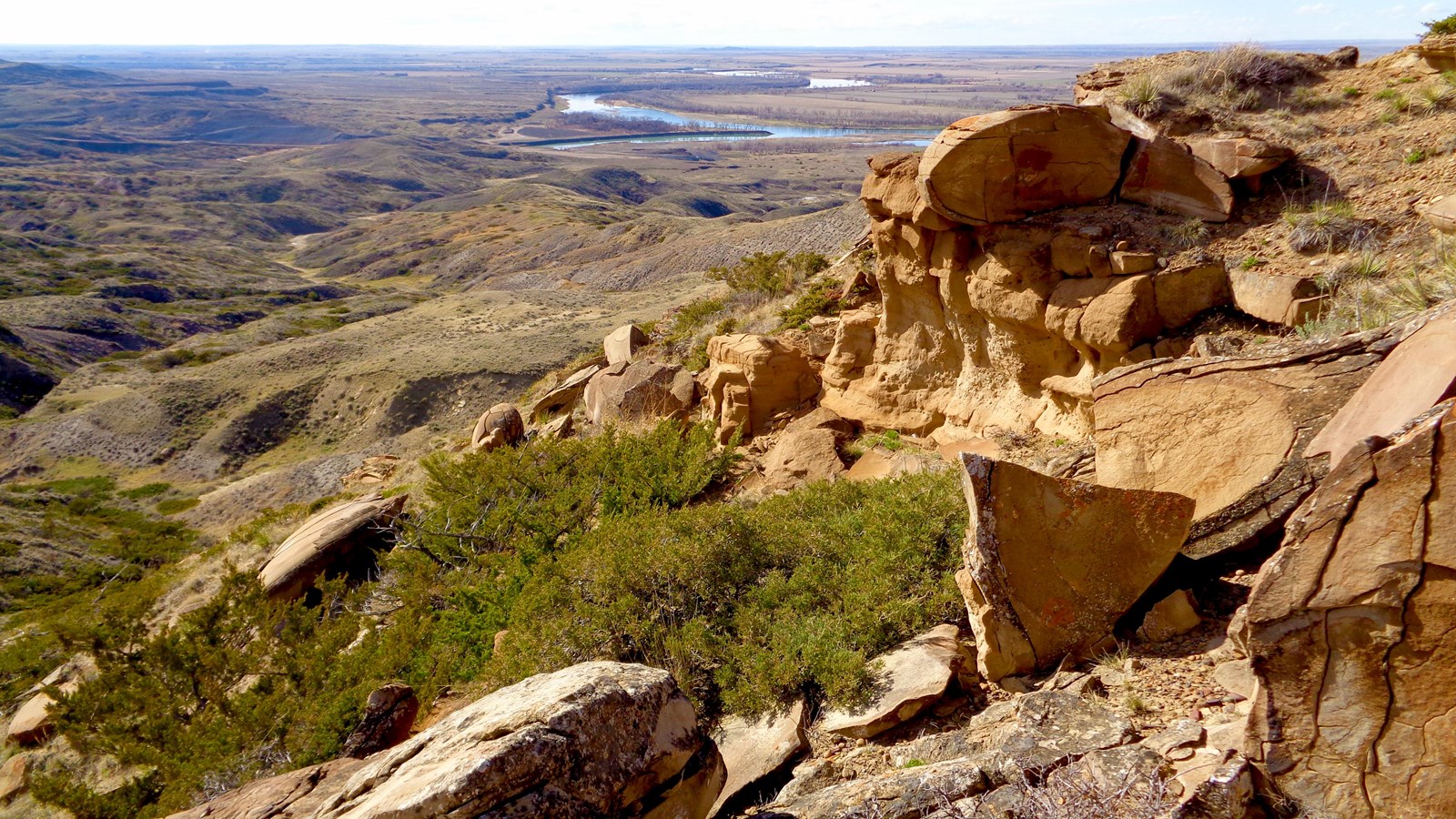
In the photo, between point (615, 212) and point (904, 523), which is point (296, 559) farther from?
point (615, 212)

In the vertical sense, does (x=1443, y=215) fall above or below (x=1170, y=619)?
above

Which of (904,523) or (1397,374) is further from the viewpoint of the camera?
(904,523)

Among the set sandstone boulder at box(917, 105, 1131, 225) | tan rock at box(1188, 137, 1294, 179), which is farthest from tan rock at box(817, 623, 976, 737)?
tan rock at box(1188, 137, 1294, 179)

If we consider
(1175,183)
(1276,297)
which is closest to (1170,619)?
(1276,297)

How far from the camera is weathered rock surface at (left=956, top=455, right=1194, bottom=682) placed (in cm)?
502

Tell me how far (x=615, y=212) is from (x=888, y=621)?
87763mm

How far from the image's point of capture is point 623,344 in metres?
20.3

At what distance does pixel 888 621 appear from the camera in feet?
19.9

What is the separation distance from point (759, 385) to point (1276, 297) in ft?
24.5

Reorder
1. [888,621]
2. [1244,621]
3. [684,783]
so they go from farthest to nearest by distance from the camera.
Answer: [888,621], [684,783], [1244,621]

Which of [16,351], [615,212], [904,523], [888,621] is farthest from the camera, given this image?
[615,212]

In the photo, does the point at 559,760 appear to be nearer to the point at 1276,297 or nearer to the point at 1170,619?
the point at 1170,619

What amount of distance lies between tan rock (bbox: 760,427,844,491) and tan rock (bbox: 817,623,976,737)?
4.76 m

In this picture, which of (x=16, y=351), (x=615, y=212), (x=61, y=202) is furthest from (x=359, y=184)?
(x=16, y=351)
